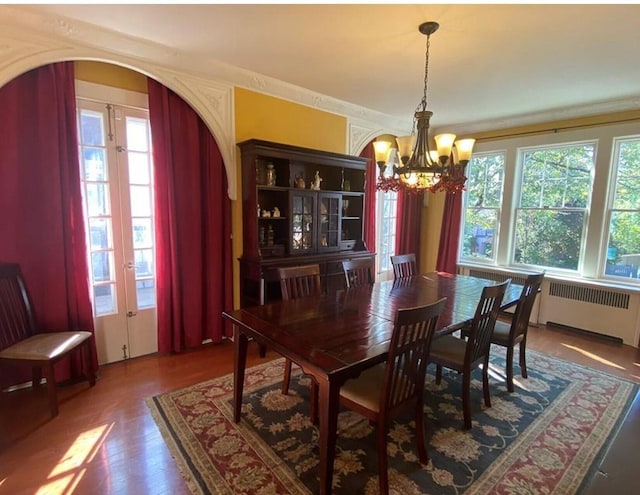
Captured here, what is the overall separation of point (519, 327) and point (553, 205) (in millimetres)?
2361

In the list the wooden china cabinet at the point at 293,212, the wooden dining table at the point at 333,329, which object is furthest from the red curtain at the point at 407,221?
the wooden dining table at the point at 333,329

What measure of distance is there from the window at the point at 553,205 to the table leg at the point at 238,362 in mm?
4073

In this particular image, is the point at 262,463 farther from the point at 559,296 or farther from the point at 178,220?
the point at 559,296

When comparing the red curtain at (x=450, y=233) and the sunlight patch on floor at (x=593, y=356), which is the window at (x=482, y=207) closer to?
the red curtain at (x=450, y=233)

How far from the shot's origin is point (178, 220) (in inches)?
122

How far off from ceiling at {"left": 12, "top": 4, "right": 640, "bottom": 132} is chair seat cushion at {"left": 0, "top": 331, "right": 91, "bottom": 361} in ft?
7.15

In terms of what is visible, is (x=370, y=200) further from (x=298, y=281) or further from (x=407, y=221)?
(x=298, y=281)

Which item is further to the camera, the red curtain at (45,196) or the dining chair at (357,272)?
the dining chair at (357,272)

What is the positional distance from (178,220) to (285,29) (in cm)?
181

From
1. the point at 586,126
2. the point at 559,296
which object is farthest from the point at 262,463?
the point at 586,126

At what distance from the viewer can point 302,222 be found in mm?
3689

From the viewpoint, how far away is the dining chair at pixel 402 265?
11.5 ft

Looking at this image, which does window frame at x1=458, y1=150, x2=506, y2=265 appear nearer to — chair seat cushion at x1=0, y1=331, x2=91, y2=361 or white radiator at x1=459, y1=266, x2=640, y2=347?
white radiator at x1=459, y1=266, x2=640, y2=347

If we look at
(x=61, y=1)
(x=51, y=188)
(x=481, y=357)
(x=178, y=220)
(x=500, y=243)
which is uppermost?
(x=61, y=1)
